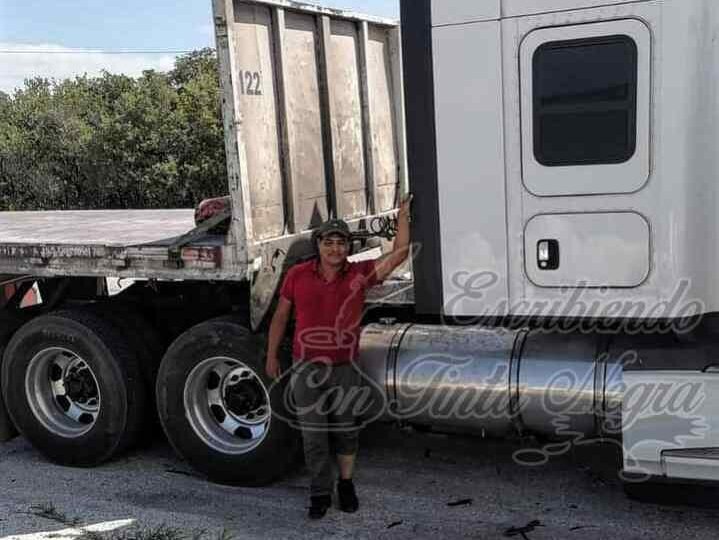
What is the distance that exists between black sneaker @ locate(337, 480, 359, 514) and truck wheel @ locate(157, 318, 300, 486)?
1.39 feet

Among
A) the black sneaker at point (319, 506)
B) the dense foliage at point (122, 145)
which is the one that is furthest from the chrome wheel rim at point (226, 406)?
the dense foliage at point (122, 145)

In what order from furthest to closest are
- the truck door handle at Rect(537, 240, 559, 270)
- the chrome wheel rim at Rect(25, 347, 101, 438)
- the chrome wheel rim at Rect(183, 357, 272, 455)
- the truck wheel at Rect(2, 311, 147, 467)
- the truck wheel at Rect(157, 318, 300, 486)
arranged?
the chrome wheel rim at Rect(25, 347, 101, 438) → the truck wheel at Rect(2, 311, 147, 467) → the chrome wheel rim at Rect(183, 357, 272, 455) → the truck wheel at Rect(157, 318, 300, 486) → the truck door handle at Rect(537, 240, 559, 270)

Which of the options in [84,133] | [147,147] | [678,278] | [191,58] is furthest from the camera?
[191,58]

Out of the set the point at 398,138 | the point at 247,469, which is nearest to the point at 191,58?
the point at 398,138

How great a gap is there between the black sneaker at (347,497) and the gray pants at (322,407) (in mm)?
70

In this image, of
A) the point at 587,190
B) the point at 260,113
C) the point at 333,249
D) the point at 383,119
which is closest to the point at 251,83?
the point at 260,113

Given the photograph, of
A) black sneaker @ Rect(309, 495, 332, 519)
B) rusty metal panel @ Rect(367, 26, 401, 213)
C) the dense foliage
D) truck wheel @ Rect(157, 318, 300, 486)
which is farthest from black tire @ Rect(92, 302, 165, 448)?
the dense foliage

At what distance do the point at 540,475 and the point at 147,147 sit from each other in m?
19.3

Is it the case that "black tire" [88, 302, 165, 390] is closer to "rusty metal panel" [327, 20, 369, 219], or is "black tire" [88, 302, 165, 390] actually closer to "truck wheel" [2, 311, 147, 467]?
"truck wheel" [2, 311, 147, 467]

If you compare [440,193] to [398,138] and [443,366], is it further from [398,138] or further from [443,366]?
[398,138]

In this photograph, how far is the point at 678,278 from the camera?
3998 mm

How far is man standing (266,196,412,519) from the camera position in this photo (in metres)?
4.53

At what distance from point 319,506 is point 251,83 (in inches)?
91.9

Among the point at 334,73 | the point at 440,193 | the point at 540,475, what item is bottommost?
the point at 540,475
